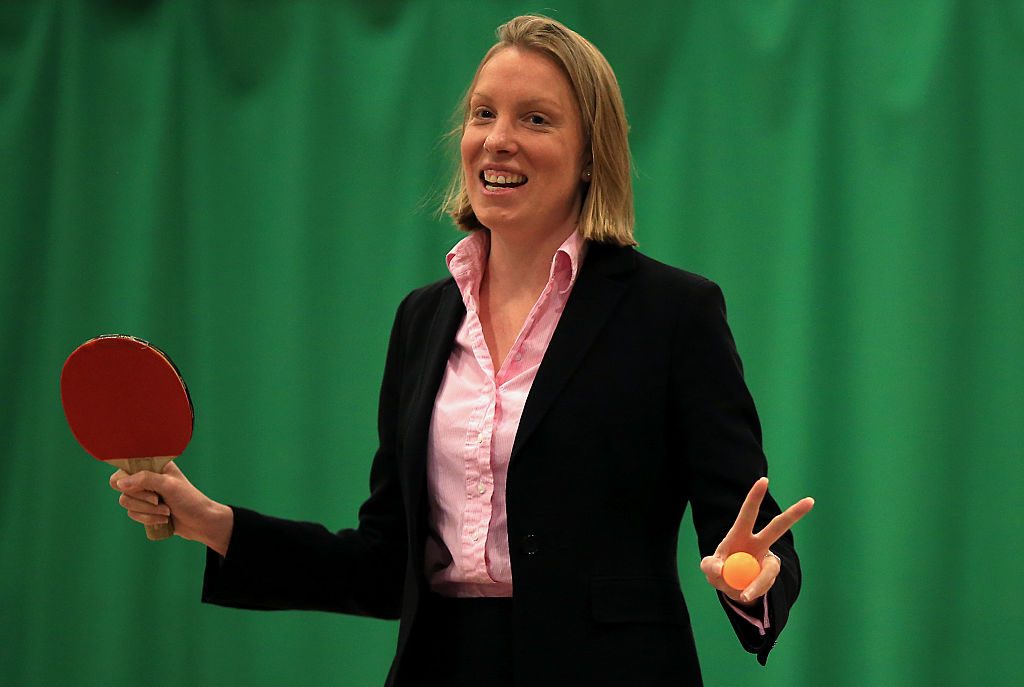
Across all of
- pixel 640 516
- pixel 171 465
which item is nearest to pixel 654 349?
pixel 640 516

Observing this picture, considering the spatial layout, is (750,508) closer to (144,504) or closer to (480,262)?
(480,262)

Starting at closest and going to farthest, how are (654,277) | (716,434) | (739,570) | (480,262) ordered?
(739,570), (716,434), (654,277), (480,262)

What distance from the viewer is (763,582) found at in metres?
1.44

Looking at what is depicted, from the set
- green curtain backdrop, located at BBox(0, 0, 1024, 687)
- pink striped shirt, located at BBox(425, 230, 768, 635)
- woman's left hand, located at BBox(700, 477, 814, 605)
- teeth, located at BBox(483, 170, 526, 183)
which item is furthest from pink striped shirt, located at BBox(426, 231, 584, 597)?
green curtain backdrop, located at BBox(0, 0, 1024, 687)

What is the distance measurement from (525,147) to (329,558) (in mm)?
729

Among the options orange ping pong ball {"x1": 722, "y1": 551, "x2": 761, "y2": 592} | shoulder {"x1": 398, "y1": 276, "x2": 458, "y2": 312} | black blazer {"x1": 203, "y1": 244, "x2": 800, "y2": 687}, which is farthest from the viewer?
shoulder {"x1": 398, "y1": 276, "x2": 458, "y2": 312}

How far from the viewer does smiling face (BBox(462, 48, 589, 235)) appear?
1778 mm

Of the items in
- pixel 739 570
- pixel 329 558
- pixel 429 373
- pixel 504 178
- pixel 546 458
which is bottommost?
pixel 329 558

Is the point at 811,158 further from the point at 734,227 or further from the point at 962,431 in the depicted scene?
the point at 962,431

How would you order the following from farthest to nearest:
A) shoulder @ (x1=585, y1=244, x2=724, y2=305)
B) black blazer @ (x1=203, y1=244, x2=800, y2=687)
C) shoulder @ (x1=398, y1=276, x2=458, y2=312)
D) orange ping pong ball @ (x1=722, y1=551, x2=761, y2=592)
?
shoulder @ (x1=398, y1=276, x2=458, y2=312)
shoulder @ (x1=585, y1=244, x2=724, y2=305)
black blazer @ (x1=203, y1=244, x2=800, y2=687)
orange ping pong ball @ (x1=722, y1=551, x2=761, y2=592)

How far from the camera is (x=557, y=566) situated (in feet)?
5.26

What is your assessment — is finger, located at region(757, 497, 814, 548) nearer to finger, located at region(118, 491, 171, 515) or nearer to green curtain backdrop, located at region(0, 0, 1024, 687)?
finger, located at region(118, 491, 171, 515)

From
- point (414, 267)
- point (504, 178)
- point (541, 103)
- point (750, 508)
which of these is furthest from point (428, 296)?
point (414, 267)

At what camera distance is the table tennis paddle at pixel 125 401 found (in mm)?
1744
